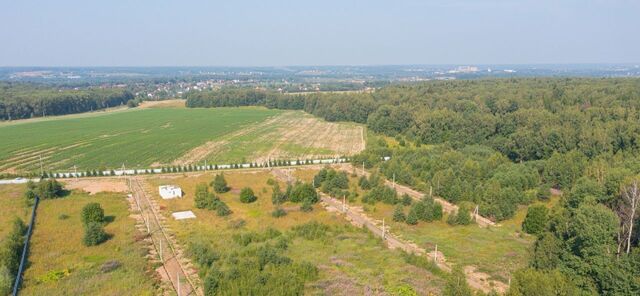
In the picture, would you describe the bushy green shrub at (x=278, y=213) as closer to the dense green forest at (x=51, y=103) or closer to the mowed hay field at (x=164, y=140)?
the mowed hay field at (x=164, y=140)

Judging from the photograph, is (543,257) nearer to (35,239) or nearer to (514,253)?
(514,253)

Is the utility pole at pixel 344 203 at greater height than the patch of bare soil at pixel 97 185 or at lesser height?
greater

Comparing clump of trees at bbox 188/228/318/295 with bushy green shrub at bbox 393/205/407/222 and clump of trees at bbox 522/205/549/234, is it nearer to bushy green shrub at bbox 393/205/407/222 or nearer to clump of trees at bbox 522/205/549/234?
bushy green shrub at bbox 393/205/407/222

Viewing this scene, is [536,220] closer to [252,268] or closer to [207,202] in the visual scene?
[252,268]

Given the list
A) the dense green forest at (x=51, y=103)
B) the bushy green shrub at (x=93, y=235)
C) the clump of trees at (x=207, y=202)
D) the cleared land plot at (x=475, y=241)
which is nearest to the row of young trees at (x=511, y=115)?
the cleared land plot at (x=475, y=241)

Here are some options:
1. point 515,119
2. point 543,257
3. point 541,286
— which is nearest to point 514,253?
point 543,257

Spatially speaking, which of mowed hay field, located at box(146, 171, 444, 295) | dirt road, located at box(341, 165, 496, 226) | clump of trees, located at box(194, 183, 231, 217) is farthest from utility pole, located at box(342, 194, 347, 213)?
clump of trees, located at box(194, 183, 231, 217)
